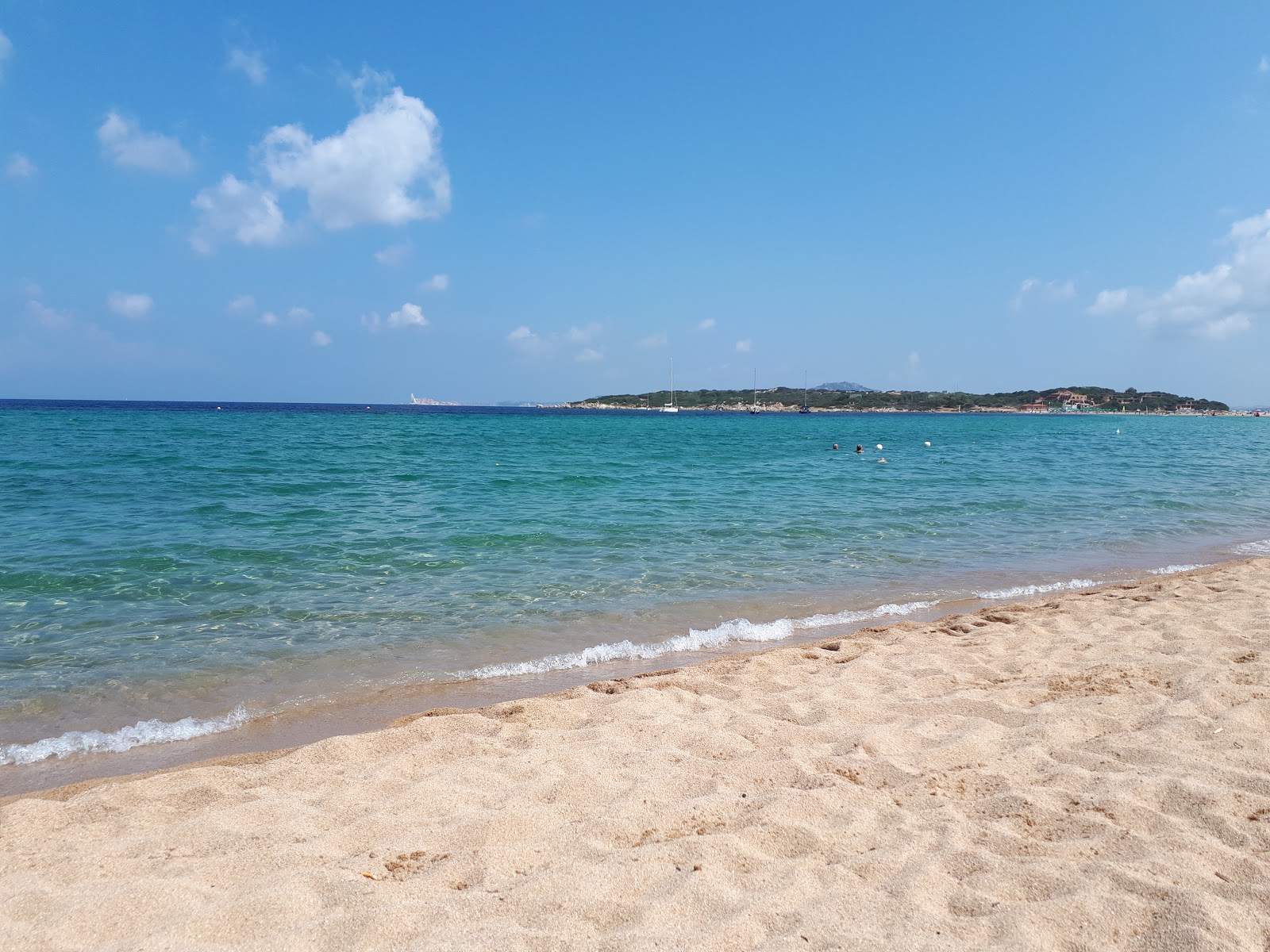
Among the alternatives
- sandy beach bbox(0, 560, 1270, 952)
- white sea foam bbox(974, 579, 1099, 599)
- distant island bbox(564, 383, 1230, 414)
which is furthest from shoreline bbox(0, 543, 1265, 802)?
distant island bbox(564, 383, 1230, 414)

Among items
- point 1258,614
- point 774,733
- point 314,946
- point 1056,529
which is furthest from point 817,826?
point 1056,529

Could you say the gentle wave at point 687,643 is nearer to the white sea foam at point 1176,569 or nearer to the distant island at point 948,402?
the white sea foam at point 1176,569

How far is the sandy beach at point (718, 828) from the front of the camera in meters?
2.76

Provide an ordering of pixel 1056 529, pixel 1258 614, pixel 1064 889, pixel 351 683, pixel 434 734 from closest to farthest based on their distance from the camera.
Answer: pixel 1064 889
pixel 434 734
pixel 351 683
pixel 1258 614
pixel 1056 529

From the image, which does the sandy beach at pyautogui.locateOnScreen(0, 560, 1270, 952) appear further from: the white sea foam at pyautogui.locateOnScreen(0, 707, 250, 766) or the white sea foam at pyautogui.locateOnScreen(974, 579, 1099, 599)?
the white sea foam at pyautogui.locateOnScreen(974, 579, 1099, 599)

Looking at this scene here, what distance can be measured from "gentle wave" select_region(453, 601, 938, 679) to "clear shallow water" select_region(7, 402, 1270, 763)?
0.11 feet

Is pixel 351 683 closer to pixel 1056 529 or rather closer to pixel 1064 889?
pixel 1064 889

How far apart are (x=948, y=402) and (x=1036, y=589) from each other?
183 m

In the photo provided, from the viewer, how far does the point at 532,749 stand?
465cm

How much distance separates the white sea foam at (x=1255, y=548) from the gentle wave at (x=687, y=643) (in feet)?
27.5

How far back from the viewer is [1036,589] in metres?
10.1

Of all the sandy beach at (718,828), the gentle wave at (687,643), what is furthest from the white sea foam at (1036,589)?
the sandy beach at (718,828)

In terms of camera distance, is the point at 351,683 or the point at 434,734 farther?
the point at 351,683

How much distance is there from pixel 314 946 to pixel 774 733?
302 centimetres
